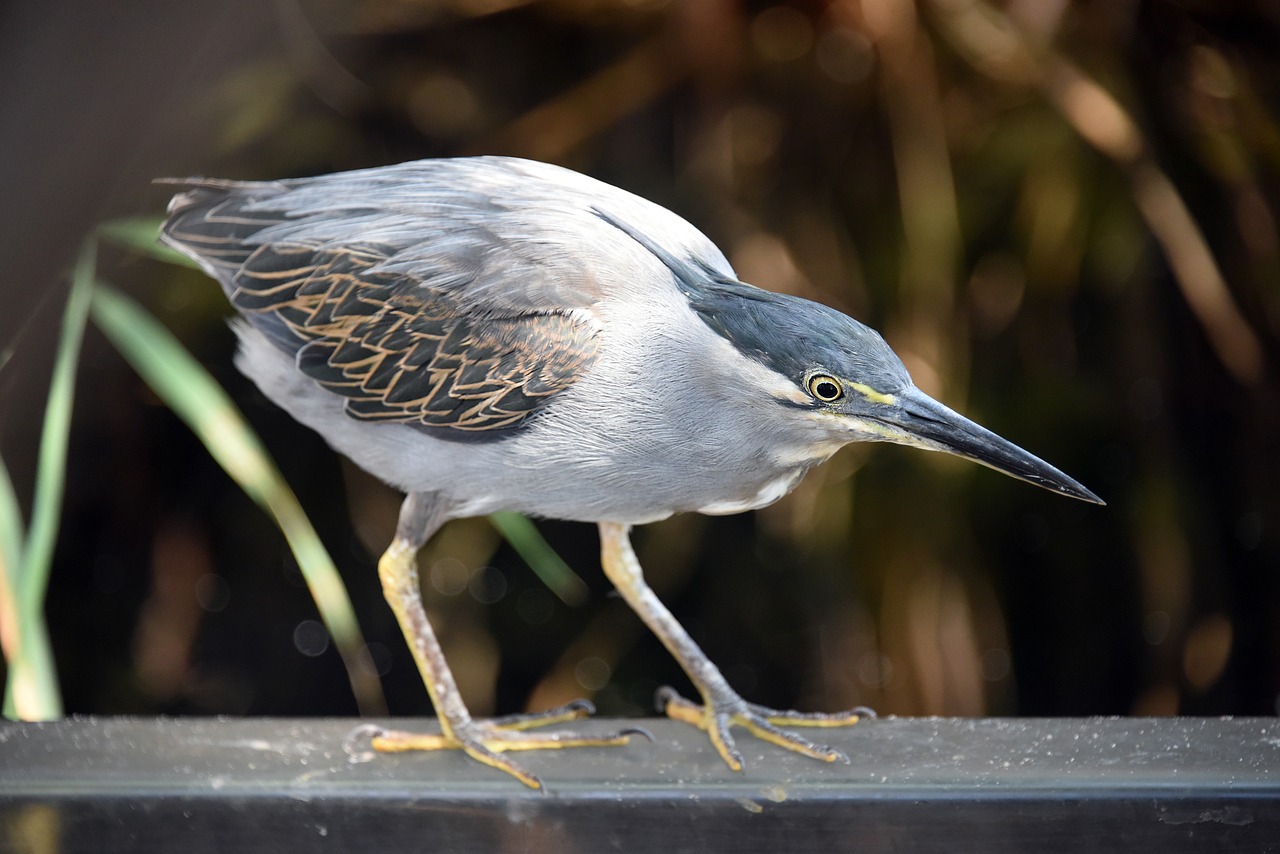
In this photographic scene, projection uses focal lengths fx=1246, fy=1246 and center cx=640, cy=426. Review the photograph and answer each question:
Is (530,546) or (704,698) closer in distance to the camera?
(704,698)

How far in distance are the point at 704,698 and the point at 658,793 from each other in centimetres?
27

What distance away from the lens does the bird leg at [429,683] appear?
4.55 ft

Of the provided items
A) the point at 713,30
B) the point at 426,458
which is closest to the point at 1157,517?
the point at 713,30

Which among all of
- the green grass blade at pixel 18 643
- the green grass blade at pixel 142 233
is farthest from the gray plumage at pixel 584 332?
the green grass blade at pixel 18 643

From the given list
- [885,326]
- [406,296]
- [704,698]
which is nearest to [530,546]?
[704,698]

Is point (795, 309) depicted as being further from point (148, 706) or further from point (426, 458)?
point (148, 706)

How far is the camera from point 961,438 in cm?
110

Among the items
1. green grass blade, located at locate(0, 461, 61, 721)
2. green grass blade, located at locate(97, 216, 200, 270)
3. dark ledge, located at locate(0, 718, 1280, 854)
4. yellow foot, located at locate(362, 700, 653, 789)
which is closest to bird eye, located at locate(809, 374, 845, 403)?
dark ledge, located at locate(0, 718, 1280, 854)

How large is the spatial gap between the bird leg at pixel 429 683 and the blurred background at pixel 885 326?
2.81ft

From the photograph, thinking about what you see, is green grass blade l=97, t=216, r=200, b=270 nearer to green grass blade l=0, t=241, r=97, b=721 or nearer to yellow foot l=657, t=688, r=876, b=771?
green grass blade l=0, t=241, r=97, b=721

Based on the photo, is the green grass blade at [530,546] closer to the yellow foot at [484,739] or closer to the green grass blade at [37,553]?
the yellow foot at [484,739]

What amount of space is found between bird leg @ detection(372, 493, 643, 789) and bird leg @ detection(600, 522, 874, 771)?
4.0 inches

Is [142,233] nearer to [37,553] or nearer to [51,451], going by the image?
[51,451]

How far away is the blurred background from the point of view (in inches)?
85.1
